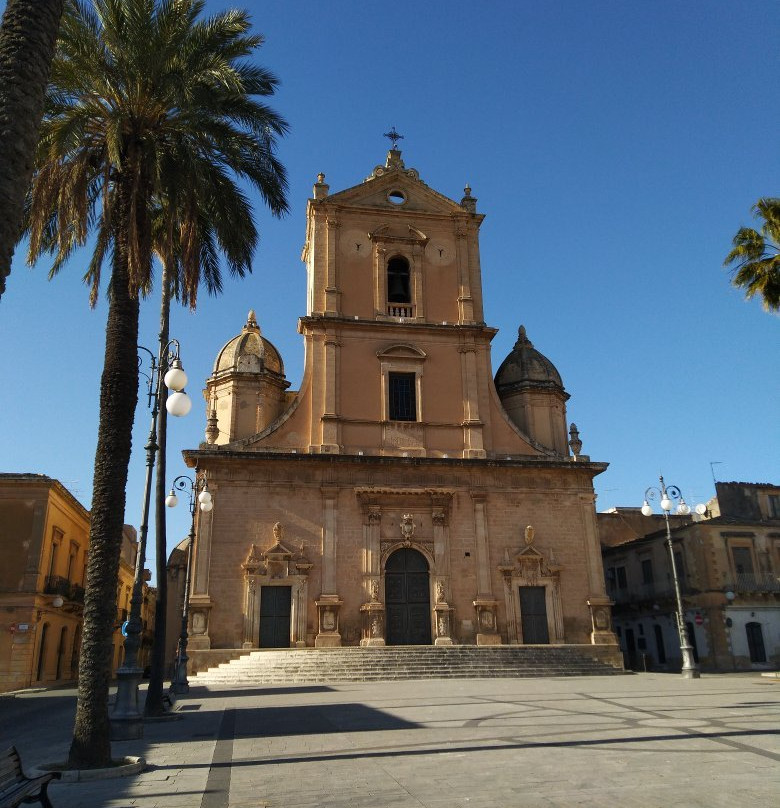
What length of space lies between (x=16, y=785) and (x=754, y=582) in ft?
110

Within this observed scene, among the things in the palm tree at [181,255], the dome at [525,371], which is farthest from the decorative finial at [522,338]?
the palm tree at [181,255]

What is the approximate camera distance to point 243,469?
87.9 ft

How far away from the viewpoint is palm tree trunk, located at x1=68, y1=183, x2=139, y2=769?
8.49 m

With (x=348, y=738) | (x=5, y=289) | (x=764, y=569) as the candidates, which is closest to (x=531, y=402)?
(x=764, y=569)

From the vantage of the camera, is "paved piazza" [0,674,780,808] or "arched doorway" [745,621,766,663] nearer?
"paved piazza" [0,674,780,808]

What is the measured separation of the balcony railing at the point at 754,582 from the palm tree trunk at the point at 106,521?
98.8 feet

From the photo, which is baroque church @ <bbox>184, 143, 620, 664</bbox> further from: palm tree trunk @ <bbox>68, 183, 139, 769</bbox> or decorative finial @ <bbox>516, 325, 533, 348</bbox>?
palm tree trunk @ <bbox>68, 183, 139, 769</bbox>

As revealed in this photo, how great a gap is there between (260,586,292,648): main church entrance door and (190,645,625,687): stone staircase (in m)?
0.71

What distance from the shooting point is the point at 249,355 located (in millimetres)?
29656

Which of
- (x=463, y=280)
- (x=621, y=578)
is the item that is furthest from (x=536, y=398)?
(x=621, y=578)

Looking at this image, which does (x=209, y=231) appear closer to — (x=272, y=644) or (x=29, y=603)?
(x=272, y=644)

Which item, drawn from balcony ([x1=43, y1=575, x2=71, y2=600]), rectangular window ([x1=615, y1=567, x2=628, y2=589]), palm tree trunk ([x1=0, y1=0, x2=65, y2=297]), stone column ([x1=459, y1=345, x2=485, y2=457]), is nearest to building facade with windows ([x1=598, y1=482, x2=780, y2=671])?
rectangular window ([x1=615, y1=567, x2=628, y2=589])

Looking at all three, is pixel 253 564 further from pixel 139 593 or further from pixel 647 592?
pixel 647 592

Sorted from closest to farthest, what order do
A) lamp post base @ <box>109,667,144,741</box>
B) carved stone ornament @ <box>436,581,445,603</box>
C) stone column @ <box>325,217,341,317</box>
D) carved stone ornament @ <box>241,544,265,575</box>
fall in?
lamp post base @ <box>109,667,144,741</box>
carved stone ornament @ <box>241,544,265,575</box>
carved stone ornament @ <box>436,581,445,603</box>
stone column @ <box>325,217,341,317</box>
